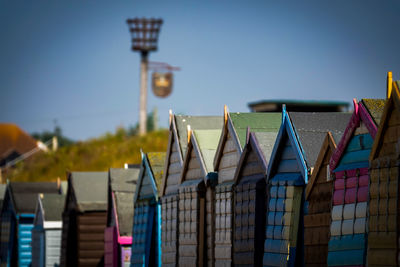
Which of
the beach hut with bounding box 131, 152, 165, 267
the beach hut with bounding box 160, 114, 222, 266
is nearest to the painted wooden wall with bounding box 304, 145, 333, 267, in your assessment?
the beach hut with bounding box 160, 114, 222, 266

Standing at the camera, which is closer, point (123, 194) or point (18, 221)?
point (123, 194)

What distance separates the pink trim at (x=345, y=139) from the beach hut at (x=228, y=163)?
4999 mm

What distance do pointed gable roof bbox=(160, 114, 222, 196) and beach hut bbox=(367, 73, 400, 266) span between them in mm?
11358

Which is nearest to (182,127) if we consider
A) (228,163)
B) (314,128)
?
(228,163)

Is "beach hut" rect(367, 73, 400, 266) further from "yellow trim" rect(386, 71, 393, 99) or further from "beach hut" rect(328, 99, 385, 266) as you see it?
"beach hut" rect(328, 99, 385, 266)

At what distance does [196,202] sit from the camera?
24.7m

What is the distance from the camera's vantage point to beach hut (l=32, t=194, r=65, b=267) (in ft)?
120

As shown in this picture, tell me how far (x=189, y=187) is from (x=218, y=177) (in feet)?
4.45

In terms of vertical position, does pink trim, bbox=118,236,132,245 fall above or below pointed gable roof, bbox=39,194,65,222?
below

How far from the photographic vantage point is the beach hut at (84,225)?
110 feet

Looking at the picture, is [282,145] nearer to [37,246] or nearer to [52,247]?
[52,247]

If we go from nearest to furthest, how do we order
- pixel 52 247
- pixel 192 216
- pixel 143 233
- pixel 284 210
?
pixel 284 210 → pixel 192 216 → pixel 143 233 → pixel 52 247

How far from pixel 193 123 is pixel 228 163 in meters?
4.00

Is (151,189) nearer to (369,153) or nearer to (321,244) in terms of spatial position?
(321,244)
